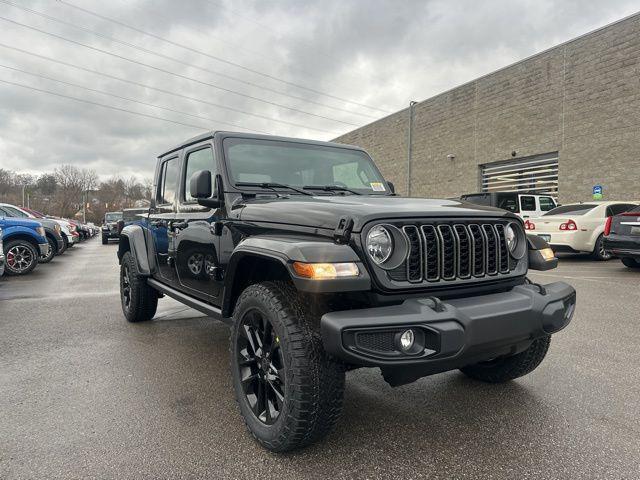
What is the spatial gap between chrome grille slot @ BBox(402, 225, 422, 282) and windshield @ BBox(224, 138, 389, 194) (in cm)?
141

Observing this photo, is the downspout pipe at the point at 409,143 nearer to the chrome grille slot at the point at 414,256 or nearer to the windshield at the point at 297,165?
the windshield at the point at 297,165

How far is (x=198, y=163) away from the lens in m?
3.85

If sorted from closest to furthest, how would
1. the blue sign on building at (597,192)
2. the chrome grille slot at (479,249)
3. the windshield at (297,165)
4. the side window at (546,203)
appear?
the chrome grille slot at (479,249) < the windshield at (297,165) < the side window at (546,203) < the blue sign on building at (597,192)

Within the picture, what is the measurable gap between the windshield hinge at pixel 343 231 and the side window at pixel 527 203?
43.1 feet

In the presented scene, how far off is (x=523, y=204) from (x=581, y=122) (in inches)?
173

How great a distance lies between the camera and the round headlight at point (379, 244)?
2246mm

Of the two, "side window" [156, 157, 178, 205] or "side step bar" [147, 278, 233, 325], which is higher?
"side window" [156, 157, 178, 205]

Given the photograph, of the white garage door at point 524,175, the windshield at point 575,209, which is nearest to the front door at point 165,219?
the windshield at point 575,209

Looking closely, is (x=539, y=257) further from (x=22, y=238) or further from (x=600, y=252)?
(x=22, y=238)

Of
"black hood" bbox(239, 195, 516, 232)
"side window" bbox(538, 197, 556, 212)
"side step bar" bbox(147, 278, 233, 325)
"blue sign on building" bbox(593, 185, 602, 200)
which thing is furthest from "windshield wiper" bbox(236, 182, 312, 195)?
"blue sign on building" bbox(593, 185, 602, 200)

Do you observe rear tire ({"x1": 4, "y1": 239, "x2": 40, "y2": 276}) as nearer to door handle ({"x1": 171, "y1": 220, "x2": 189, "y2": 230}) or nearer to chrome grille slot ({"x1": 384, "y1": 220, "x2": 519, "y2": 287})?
door handle ({"x1": 171, "y1": 220, "x2": 189, "y2": 230})

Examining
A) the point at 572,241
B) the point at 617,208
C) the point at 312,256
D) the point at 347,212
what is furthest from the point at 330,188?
the point at 617,208

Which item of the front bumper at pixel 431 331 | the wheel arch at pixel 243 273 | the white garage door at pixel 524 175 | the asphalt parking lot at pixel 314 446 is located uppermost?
the white garage door at pixel 524 175

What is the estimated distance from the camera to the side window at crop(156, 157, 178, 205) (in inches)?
169
